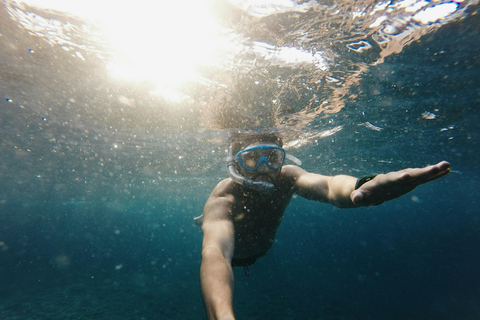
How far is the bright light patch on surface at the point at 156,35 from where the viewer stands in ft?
15.6

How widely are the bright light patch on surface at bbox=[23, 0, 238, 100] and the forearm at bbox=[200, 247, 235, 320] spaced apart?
5.10 metres

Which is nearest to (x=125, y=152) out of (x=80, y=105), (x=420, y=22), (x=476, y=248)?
(x=80, y=105)

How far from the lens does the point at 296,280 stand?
2338cm

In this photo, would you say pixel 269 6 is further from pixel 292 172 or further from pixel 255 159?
pixel 292 172

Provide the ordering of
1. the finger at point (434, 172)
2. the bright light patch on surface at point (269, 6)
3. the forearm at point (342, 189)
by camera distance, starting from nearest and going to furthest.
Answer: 1. the finger at point (434, 172)
2. the forearm at point (342, 189)
3. the bright light patch on surface at point (269, 6)

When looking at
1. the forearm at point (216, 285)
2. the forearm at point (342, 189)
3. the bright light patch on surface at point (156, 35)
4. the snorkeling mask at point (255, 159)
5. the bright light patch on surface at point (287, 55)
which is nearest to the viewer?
the forearm at point (216, 285)

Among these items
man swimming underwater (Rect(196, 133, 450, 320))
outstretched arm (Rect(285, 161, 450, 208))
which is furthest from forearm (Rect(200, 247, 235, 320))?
outstretched arm (Rect(285, 161, 450, 208))

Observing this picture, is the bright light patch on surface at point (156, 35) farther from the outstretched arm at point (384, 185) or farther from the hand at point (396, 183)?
the hand at point (396, 183)

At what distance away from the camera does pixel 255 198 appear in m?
4.60

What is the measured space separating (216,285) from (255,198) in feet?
8.35

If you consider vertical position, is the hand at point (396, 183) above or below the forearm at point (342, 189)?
above

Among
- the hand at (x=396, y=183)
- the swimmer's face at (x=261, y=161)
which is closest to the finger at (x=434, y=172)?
the hand at (x=396, y=183)

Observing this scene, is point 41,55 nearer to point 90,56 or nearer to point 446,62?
point 90,56

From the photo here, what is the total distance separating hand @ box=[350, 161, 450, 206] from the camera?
73.0 inches
